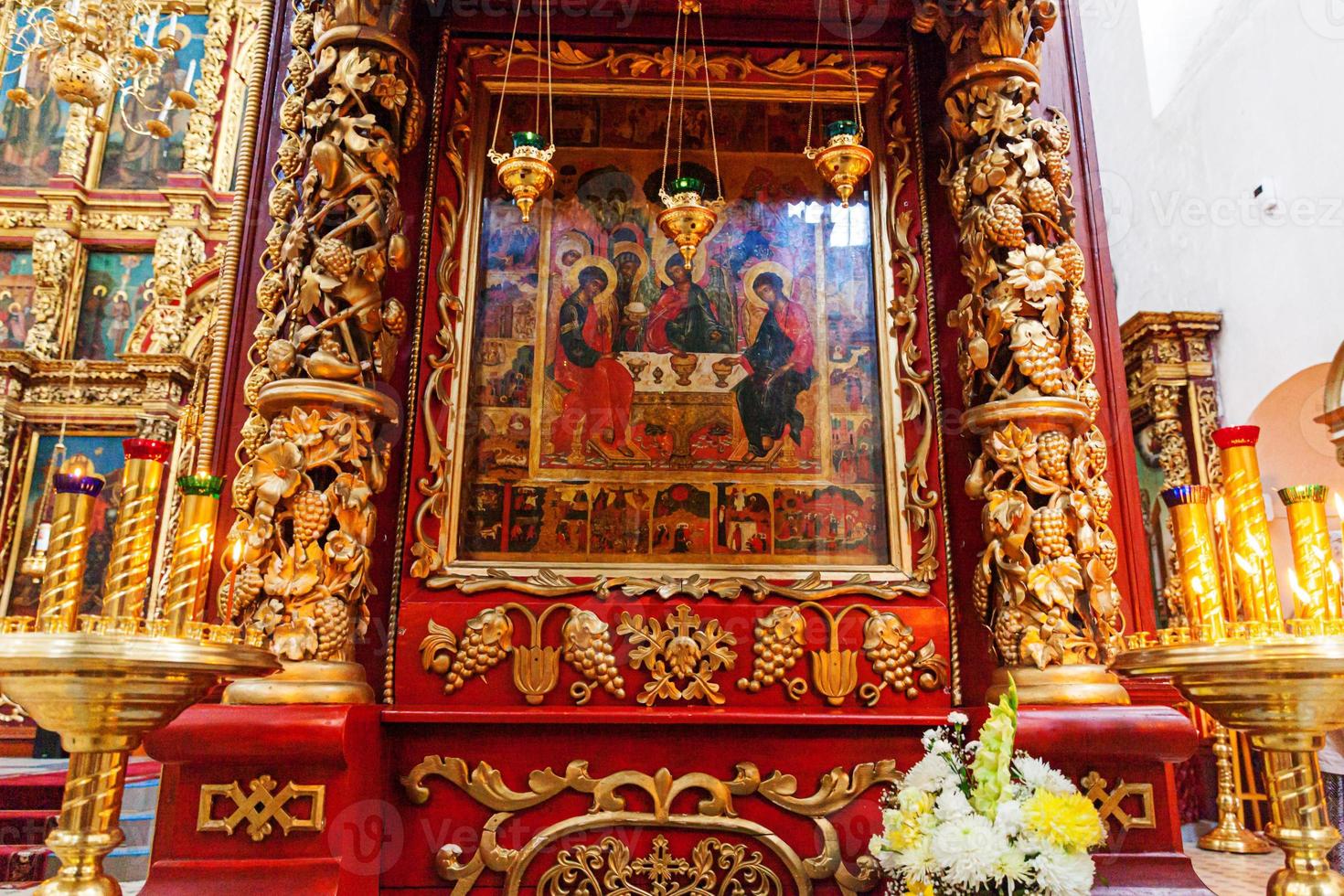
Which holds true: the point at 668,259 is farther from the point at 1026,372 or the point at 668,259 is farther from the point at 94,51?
the point at 94,51

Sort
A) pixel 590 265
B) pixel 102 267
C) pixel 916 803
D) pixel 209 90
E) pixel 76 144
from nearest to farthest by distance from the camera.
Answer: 1. pixel 916 803
2. pixel 590 265
3. pixel 102 267
4. pixel 76 144
5. pixel 209 90

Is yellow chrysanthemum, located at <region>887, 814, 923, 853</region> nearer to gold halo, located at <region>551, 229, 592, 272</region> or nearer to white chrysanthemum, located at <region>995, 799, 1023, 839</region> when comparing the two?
white chrysanthemum, located at <region>995, 799, 1023, 839</region>

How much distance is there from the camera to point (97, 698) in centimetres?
206

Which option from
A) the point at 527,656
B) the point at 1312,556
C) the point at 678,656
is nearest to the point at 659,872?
the point at 678,656

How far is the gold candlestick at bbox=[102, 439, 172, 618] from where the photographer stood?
7.08 feet

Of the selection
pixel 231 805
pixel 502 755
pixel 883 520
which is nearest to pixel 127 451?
pixel 231 805

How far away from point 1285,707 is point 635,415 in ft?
7.66

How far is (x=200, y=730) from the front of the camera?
2.62 metres

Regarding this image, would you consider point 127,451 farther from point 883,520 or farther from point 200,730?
point 883,520

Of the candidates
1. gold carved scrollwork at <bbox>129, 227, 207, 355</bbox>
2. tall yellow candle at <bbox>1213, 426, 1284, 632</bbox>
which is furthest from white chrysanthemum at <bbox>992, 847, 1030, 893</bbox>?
gold carved scrollwork at <bbox>129, 227, 207, 355</bbox>

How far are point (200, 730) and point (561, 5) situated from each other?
123 inches

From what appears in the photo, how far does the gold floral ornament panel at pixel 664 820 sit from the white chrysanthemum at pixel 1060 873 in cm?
89

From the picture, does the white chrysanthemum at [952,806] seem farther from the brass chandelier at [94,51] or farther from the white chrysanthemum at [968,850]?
the brass chandelier at [94,51]

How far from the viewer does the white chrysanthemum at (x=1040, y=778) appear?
246 cm
